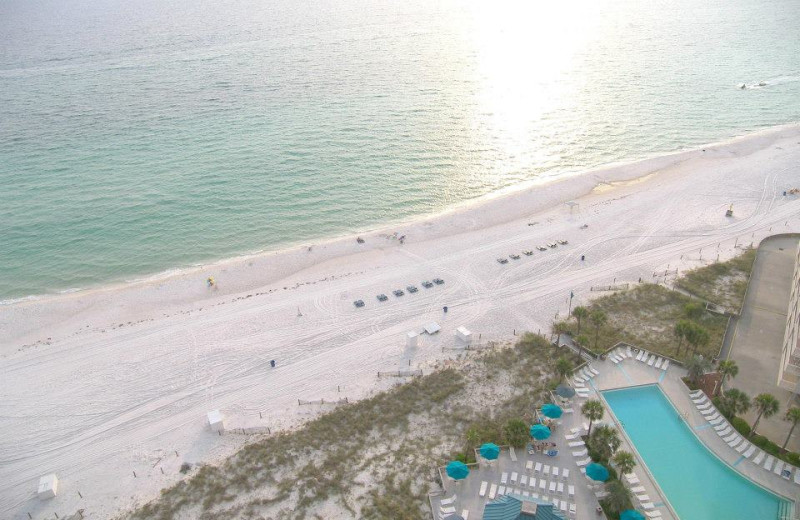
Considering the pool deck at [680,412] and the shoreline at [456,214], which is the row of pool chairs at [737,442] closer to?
the pool deck at [680,412]

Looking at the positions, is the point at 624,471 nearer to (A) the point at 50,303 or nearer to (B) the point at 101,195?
(A) the point at 50,303

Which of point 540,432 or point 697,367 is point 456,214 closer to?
point 697,367

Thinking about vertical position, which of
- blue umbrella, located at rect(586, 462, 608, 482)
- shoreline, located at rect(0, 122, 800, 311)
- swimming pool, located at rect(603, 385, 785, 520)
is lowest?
swimming pool, located at rect(603, 385, 785, 520)

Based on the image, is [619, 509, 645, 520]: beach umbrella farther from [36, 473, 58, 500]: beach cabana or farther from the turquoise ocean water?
the turquoise ocean water

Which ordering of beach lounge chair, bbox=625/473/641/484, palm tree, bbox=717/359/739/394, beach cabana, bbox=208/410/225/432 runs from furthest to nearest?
1. beach cabana, bbox=208/410/225/432
2. palm tree, bbox=717/359/739/394
3. beach lounge chair, bbox=625/473/641/484

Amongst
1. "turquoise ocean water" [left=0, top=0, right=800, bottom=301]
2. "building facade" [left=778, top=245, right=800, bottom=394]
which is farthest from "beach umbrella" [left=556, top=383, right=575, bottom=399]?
"turquoise ocean water" [left=0, top=0, right=800, bottom=301]

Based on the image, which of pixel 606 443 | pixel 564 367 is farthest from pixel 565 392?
pixel 606 443

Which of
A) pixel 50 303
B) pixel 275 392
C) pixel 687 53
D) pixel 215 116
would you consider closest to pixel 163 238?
pixel 50 303
